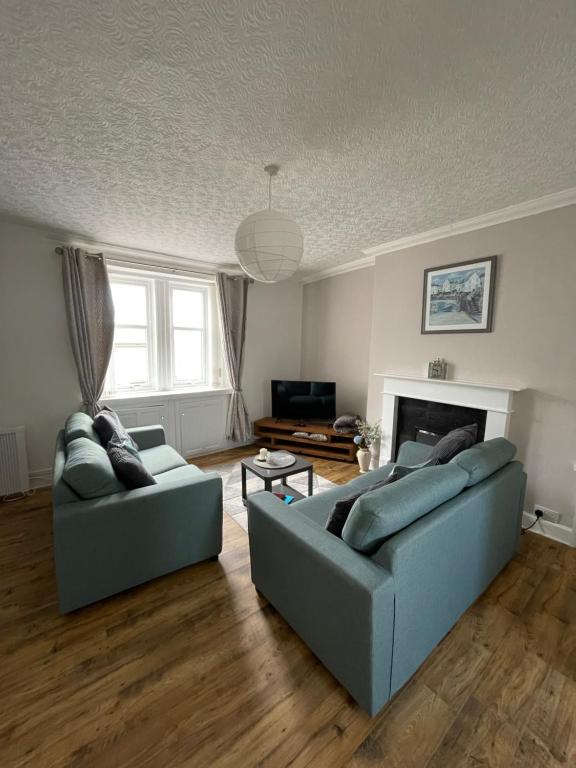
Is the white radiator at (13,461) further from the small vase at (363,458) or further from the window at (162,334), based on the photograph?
the small vase at (363,458)

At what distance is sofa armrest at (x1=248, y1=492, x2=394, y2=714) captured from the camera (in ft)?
3.86

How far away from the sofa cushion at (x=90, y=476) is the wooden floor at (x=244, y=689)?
67 cm

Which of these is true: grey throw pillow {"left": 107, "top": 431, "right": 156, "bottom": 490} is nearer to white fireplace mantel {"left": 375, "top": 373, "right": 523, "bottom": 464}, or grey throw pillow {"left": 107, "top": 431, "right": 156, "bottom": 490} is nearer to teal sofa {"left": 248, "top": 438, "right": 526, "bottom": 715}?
teal sofa {"left": 248, "top": 438, "right": 526, "bottom": 715}

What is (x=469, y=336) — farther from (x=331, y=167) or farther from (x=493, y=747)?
(x=493, y=747)

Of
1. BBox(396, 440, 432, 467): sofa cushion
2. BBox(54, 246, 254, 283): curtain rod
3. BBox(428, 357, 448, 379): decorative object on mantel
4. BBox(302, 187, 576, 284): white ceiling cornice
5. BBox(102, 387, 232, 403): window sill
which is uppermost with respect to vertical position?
BBox(302, 187, 576, 284): white ceiling cornice

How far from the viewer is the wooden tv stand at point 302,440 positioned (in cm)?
405

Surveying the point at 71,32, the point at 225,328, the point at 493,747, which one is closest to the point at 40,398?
the point at 225,328

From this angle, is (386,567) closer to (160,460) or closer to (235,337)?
(160,460)

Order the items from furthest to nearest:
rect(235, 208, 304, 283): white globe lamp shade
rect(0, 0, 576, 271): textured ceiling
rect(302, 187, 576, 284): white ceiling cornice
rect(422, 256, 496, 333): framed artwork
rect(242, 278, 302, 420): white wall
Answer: rect(242, 278, 302, 420): white wall
rect(422, 256, 496, 333): framed artwork
rect(302, 187, 576, 284): white ceiling cornice
rect(235, 208, 304, 283): white globe lamp shade
rect(0, 0, 576, 271): textured ceiling

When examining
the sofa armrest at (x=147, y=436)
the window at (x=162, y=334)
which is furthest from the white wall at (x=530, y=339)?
the sofa armrest at (x=147, y=436)

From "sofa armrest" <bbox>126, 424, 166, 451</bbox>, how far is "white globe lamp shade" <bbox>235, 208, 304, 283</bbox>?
2263 mm

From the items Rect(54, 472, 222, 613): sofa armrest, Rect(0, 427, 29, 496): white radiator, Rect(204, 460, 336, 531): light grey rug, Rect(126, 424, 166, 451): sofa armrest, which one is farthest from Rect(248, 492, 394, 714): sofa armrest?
Rect(0, 427, 29, 496): white radiator

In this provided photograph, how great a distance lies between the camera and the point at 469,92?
142 centimetres

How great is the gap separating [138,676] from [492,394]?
3.04 meters
